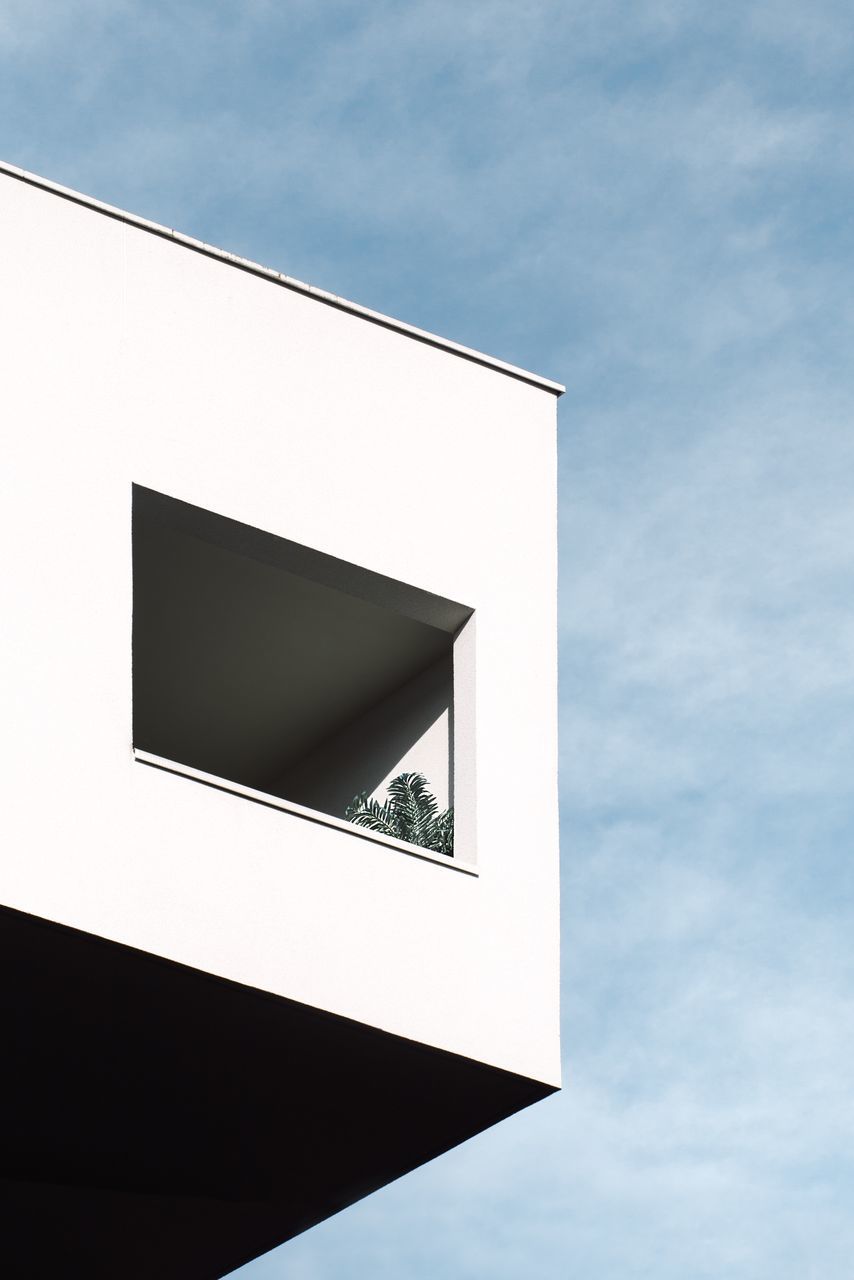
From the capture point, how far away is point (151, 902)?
11.7 metres

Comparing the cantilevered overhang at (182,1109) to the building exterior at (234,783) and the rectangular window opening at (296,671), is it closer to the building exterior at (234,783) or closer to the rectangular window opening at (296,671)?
the building exterior at (234,783)

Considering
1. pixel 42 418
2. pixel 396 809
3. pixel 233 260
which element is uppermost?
pixel 233 260

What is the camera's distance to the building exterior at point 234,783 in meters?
11.9

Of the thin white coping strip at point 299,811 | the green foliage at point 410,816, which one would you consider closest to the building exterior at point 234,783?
the thin white coping strip at point 299,811

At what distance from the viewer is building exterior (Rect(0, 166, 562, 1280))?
11.9 m

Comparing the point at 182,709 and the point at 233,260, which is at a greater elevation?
the point at 233,260

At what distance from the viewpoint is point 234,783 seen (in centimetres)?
1326

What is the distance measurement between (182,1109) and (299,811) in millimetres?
1974

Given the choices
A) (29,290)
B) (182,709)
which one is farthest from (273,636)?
(29,290)

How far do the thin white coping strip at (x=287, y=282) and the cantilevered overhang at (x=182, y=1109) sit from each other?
14.1 ft

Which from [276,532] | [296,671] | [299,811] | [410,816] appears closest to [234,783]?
[299,811]

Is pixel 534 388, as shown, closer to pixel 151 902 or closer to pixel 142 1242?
pixel 151 902

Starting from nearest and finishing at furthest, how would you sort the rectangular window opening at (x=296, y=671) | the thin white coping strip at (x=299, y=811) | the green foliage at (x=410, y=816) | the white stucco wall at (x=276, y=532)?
1. the white stucco wall at (x=276, y=532)
2. the thin white coping strip at (x=299, y=811)
3. the rectangular window opening at (x=296, y=671)
4. the green foliage at (x=410, y=816)

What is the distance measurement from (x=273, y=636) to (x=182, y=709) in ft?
4.58
